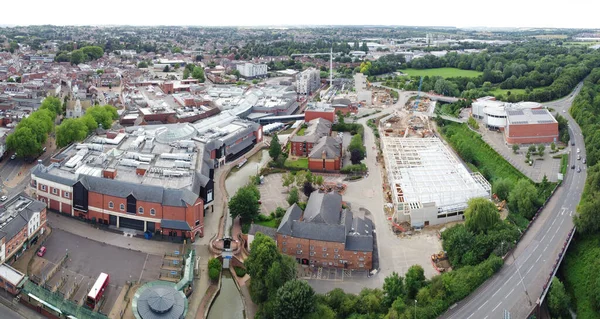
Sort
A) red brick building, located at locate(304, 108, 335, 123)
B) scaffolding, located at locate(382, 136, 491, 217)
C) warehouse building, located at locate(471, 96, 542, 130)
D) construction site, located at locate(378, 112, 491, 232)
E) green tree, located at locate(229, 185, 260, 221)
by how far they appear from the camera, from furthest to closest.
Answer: red brick building, located at locate(304, 108, 335, 123), warehouse building, located at locate(471, 96, 542, 130), scaffolding, located at locate(382, 136, 491, 217), construction site, located at locate(378, 112, 491, 232), green tree, located at locate(229, 185, 260, 221)

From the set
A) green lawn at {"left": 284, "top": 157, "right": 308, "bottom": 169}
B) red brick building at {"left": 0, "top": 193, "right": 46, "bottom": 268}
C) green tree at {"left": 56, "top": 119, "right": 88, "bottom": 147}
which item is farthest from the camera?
green lawn at {"left": 284, "top": 157, "right": 308, "bottom": 169}

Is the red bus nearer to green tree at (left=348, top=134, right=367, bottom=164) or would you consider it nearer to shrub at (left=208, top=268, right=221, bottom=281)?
shrub at (left=208, top=268, right=221, bottom=281)

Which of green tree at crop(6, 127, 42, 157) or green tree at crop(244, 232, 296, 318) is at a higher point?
green tree at crop(6, 127, 42, 157)

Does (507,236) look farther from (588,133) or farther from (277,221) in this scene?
(588,133)

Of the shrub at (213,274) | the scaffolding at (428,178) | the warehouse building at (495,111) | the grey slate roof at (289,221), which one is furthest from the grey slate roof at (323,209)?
the warehouse building at (495,111)

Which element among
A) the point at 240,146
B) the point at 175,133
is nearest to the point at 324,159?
the point at 240,146

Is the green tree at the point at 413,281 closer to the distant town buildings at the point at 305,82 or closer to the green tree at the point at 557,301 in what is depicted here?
the green tree at the point at 557,301

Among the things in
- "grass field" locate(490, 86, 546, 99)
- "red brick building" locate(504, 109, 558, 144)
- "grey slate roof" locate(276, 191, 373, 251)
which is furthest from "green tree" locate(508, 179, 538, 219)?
"grass field" locate(490, 86, 546, 99)

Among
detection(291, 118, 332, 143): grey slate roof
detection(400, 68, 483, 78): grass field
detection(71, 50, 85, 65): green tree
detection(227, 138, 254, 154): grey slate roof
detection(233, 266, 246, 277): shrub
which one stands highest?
detection(71, 50, 85, 65): green tree
